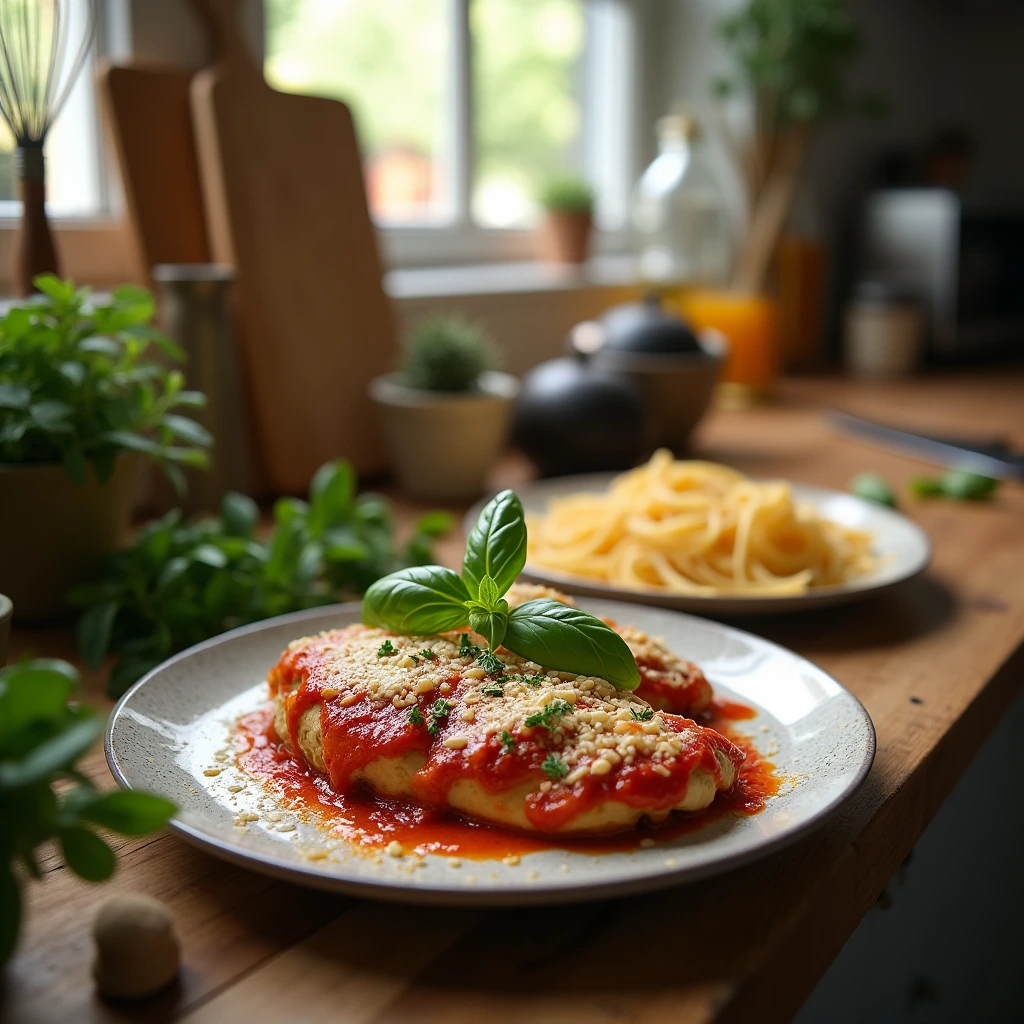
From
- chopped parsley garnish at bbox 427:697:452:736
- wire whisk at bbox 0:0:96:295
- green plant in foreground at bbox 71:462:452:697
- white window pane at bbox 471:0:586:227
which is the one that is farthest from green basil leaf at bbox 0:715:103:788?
white window pane at bbox 471:0:586:227

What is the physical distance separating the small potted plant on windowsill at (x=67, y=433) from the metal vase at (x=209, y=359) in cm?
28

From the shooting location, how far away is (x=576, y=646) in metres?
0.72

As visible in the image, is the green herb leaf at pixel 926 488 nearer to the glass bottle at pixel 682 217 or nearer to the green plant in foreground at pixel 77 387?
the glass bottle at pixel 682 217

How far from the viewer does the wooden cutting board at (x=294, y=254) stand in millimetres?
1571

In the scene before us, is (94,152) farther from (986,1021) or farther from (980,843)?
(986,1021)

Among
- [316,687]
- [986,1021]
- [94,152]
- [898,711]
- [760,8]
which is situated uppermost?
[760,8]

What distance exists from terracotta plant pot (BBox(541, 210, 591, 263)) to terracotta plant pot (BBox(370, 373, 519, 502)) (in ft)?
3.29

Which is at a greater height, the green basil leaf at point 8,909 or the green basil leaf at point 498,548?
the green basil leaf at point 498,548

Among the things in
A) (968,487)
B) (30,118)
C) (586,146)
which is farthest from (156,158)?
(586,146)

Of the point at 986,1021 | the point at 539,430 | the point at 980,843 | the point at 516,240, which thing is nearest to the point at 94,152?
the point at 539,430

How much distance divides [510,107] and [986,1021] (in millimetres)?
2092

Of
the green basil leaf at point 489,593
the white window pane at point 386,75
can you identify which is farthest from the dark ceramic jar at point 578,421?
the green basil leaf at point 489,593

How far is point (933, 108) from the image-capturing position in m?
3.99

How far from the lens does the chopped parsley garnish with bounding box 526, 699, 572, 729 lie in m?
0.67
